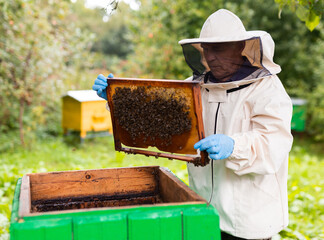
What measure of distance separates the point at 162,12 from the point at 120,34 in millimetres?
19696

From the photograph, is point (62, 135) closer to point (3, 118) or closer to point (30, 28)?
point (3, 118)

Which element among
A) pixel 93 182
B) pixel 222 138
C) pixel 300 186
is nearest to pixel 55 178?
pixel 93 182

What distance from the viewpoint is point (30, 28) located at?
6.99 meters

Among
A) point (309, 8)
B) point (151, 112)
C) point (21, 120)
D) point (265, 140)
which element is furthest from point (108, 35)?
point (265, 140)

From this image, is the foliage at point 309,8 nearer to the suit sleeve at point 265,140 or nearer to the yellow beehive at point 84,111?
the suit sleeve at point 265,140

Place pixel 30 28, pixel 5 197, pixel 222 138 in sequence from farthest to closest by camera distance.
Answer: pixel 30 28 < pixel 5 197 < pixel 222 138

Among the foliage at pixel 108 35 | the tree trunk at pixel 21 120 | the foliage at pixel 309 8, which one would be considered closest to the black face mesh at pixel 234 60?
the foliage at pixel 309 8

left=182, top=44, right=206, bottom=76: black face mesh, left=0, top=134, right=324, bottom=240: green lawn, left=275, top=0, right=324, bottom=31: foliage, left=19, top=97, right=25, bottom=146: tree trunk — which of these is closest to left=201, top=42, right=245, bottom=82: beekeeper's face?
left=182, top=44, right=206, bottom=76: black face mesh

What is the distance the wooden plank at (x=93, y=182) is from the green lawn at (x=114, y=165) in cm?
25

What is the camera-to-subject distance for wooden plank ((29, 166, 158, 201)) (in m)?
2.06

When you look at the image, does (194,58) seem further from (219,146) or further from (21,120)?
(21,120)

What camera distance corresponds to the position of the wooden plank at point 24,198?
1.44 metres

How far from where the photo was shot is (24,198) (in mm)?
1638

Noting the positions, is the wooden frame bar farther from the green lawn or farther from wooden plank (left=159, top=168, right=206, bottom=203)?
the green lawn
